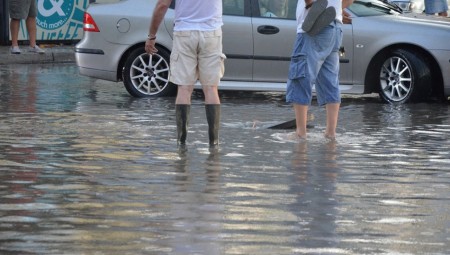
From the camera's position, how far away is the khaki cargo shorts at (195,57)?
10086 millimetres

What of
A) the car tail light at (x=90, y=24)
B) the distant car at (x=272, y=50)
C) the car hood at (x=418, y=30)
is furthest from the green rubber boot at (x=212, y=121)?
the car tail light at (x=90, y=24)

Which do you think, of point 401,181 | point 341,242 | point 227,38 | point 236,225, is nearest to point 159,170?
point 401,181

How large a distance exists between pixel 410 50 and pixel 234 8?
195 cm

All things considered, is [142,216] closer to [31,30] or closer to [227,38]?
[227,38]

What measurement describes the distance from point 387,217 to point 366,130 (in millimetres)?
4558

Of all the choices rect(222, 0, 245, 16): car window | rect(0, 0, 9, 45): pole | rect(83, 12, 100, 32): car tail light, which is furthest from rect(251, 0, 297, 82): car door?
rect(0, 0, 9, 45): pole

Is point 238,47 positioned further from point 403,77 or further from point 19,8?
point 19,8

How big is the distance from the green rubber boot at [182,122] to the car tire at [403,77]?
465cm

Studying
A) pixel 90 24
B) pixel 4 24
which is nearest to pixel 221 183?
pixel 90 24

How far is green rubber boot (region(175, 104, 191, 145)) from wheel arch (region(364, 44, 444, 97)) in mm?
4740

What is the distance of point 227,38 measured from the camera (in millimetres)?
14875

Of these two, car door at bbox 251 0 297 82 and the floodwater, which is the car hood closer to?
car door at bbox 251 0 297 82

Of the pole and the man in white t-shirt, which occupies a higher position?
the man in white t-shirt

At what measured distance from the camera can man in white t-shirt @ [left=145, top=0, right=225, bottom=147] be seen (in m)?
10.1
